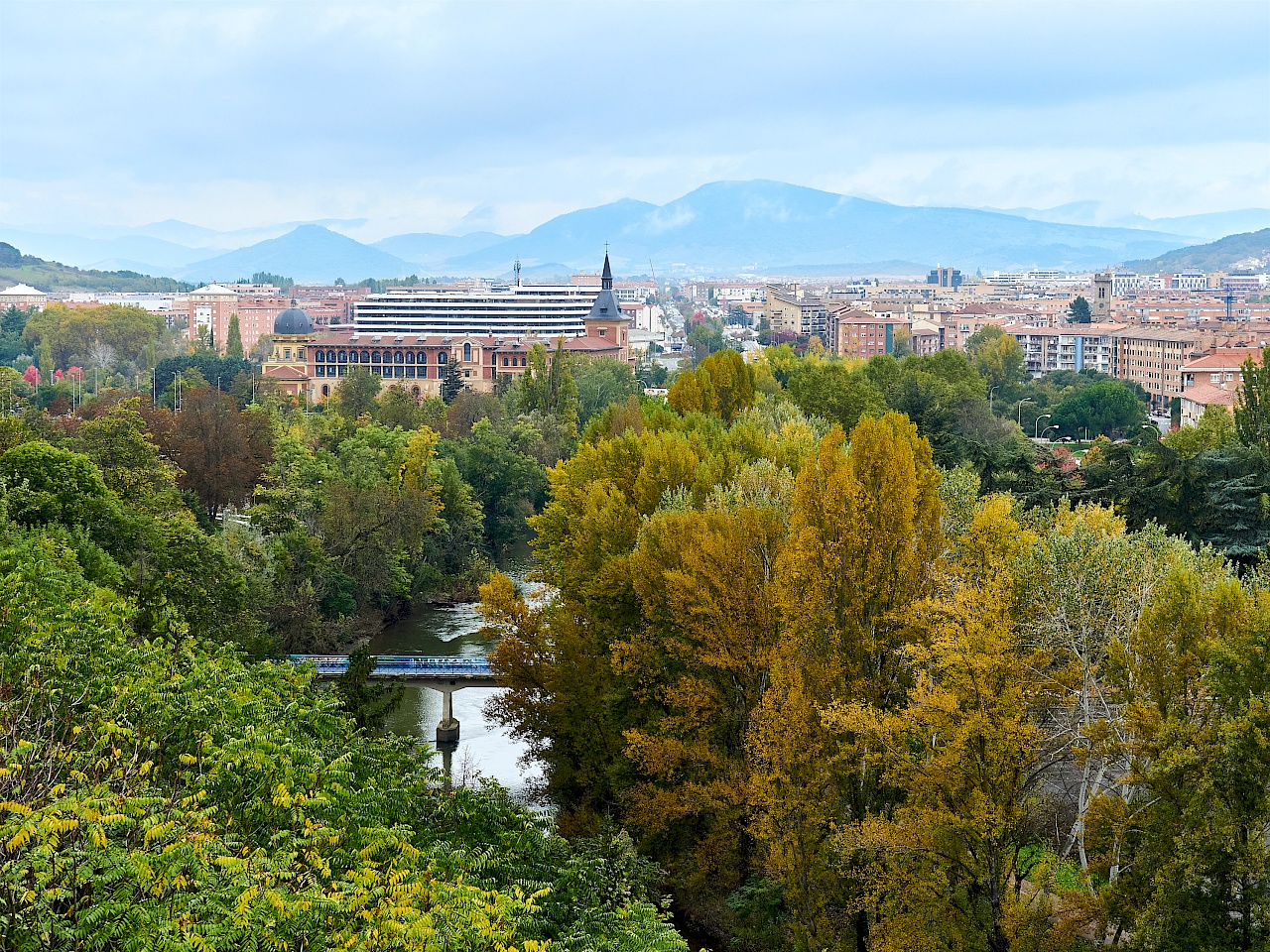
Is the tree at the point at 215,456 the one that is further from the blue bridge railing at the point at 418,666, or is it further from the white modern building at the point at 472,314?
the white modern building at the point at 472,314

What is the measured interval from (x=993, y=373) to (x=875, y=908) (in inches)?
3215

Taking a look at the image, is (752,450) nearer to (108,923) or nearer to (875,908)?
(875,908)

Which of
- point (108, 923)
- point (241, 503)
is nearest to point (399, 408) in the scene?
point (241, 503)

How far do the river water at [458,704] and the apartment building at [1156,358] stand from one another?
63.3 meters

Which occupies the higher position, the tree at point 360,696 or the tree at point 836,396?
the tree at point 836,396

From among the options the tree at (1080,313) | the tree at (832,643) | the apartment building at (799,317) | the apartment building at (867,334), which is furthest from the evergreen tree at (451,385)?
the apartment building at (799,317)

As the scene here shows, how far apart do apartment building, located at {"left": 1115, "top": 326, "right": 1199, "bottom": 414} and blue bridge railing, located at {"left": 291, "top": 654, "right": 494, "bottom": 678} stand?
7080 cm

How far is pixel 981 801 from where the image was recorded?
57.6 feet

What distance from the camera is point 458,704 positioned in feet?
115

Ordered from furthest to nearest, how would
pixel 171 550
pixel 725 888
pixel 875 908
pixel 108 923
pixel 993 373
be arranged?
1. pixel 993 373
2. pixel 171 550
3. pixel 725 888
4. pixel 875 908
5. pixel 108 923

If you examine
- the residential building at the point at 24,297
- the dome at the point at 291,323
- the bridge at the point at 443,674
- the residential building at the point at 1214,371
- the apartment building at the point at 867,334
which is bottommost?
the bridge at the point at 443,674

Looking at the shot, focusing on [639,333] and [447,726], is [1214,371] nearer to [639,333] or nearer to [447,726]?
[447,726]

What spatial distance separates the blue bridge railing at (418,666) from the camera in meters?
31.5

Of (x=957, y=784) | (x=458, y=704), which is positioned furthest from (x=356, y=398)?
(x=957, y=784)
